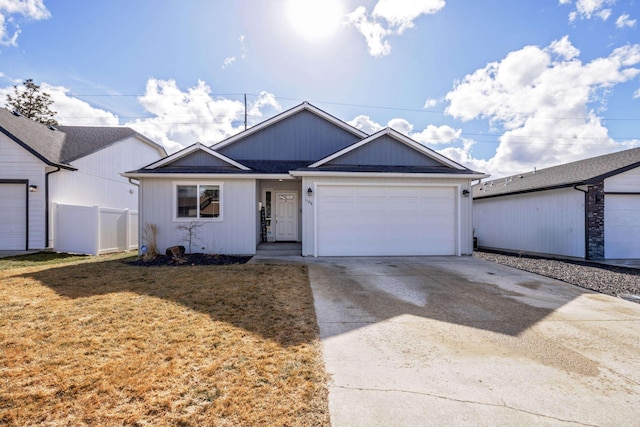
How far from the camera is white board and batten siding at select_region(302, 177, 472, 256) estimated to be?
10109mm

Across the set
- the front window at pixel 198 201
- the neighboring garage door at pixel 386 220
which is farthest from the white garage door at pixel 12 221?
the neighboring garage door at pixel 386 220

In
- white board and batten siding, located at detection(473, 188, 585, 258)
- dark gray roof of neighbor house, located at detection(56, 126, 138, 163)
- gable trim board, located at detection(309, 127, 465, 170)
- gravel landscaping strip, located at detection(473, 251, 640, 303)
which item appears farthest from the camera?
dark gray roof of neighbor house, located at detection(56, 126, 138, 163)

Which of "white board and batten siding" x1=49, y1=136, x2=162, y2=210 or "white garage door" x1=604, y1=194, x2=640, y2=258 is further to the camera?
"white board and batten siding" x1=49, y1=136, x2=162, y2=210

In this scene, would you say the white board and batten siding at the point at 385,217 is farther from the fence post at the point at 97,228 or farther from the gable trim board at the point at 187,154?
the fence post at the point at 97,228

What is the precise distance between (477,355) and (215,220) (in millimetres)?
8980

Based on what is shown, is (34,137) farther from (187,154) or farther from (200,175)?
(200,175)

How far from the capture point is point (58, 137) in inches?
585

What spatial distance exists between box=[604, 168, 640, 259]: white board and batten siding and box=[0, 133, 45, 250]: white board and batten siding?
2121cm

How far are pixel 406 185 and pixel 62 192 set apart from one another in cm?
1400

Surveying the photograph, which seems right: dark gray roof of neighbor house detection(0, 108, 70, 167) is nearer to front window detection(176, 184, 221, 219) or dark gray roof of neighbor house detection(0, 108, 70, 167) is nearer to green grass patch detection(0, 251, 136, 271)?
green grass patch detection(0, 251, 136, 271)

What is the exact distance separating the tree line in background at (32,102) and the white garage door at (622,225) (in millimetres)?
40872

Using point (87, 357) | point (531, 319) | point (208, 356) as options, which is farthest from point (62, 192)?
point (531, 319)

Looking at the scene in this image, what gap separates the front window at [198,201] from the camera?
10.3m

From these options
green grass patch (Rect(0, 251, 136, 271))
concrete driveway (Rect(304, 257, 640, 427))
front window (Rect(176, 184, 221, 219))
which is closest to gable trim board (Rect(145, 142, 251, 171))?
front window (Rect(176, 184, 221, 219))
